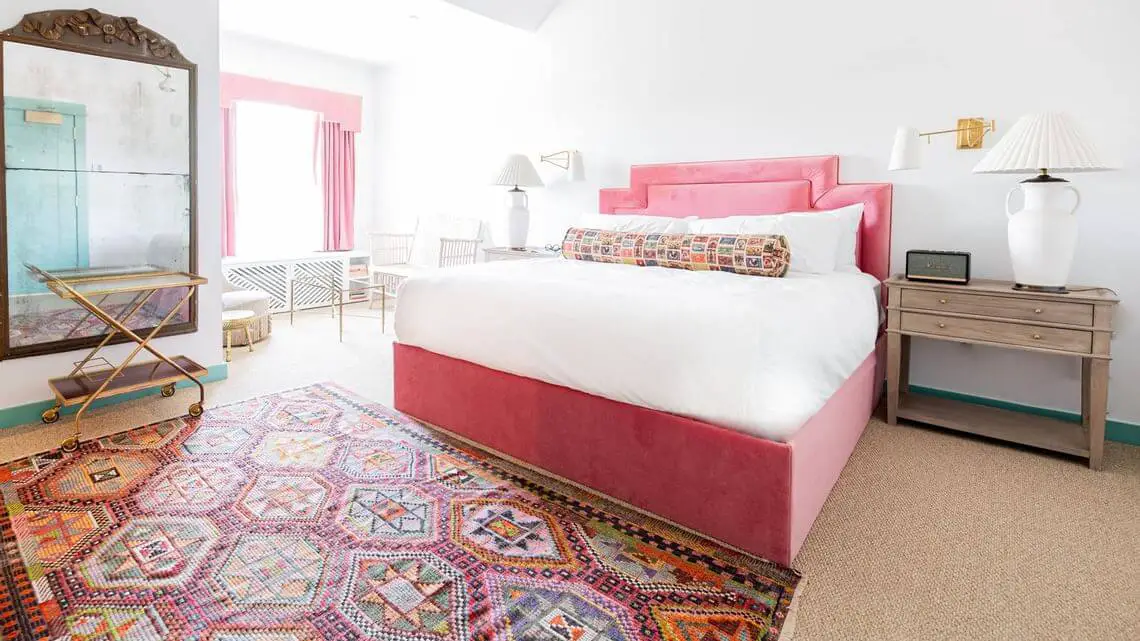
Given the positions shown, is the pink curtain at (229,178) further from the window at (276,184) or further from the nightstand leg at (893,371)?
the nightstand leg at (893,371)

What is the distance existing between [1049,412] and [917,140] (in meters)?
1.52

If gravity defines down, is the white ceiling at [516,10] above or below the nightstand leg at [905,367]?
above

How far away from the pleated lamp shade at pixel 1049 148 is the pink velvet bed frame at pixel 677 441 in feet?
2.80

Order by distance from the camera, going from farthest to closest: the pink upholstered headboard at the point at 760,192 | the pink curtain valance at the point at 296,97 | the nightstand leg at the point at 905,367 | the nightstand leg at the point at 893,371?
1. the pink curtain valance at the point at 296,97
2. the pink upholstered headboard at the point at 760,192
3. the nightstand leg at the point at 905,367
4. the nightstand leg at the point at 893,371

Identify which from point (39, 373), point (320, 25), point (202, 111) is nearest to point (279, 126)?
point (320, 25)

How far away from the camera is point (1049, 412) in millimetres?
3115

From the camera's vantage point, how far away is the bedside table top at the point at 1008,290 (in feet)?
8.29

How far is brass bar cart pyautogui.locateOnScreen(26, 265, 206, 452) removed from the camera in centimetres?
272

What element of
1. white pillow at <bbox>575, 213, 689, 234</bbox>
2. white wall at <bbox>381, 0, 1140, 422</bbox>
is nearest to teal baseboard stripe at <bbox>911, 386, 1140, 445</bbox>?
white wall at <bbox>381, 0, 1140, 422</bbox>

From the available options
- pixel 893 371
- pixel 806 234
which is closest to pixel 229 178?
pixel 806 234

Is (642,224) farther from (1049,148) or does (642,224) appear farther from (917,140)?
(1049,148)

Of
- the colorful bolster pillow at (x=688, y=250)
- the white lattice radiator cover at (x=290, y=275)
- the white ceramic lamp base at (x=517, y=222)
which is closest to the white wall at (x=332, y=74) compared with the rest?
the white lattice radiator cover at (x=290, y=275)

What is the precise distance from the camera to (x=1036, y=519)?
2.20 m

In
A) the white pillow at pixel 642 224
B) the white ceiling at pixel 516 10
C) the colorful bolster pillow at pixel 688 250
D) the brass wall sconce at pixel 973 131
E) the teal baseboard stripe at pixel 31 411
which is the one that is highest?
the white ceiling at pixel 516 10
